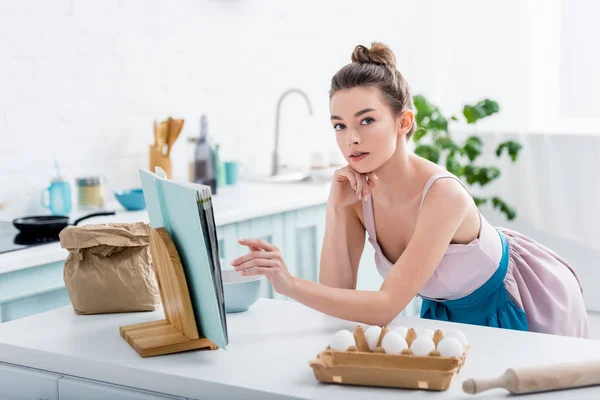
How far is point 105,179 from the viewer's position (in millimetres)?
3496

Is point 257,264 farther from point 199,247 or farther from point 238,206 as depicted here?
point 238,206

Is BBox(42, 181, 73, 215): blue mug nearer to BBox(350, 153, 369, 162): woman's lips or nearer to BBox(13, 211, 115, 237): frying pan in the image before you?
BBox(13, 211, 115, 237): frying pan

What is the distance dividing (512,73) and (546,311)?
10.0ft

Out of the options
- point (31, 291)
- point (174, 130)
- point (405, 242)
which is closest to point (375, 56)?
point (405, 242)

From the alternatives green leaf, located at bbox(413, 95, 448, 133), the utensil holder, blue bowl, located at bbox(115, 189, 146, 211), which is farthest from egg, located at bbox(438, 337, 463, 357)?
green leaf, located at bbox(413, 95, 448, 133)

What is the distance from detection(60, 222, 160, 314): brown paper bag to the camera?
1802 millimetres

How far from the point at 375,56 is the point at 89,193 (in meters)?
1.68

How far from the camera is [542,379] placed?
4.19ft

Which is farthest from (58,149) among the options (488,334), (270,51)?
(488,334)

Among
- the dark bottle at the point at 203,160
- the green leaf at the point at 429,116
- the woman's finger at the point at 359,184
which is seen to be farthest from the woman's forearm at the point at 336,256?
the green leaf at the point at 429,116

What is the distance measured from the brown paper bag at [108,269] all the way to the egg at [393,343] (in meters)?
0.69

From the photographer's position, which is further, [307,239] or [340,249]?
[307,239]

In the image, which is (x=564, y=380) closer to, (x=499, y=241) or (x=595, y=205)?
(x=499, y=241)

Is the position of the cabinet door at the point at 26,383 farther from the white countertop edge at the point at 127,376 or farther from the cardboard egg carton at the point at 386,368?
the cardboard egg carton at the point at 386,368
